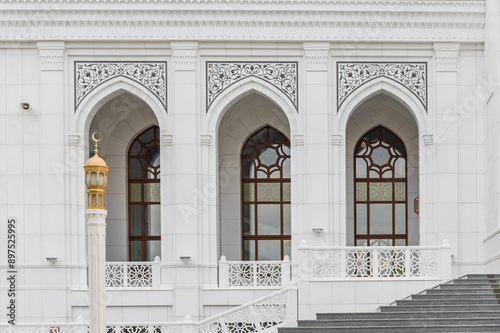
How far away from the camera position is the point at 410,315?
17.6 metres

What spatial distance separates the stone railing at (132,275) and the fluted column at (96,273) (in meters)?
7.05

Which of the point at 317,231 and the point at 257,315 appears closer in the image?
the point at 257,315

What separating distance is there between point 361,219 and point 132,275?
4872mm

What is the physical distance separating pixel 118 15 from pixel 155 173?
3.74 meters

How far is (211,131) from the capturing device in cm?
2180

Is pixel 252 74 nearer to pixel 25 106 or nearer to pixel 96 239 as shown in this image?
pixel 25 106

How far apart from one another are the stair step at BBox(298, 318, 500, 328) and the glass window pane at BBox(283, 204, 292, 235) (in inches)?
240

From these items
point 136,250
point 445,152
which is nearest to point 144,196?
point 136,250

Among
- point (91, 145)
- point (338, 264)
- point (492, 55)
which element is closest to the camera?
point (338, 264)

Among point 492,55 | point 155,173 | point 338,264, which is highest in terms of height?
point 492,55

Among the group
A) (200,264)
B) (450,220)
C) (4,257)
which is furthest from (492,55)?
(4,257)

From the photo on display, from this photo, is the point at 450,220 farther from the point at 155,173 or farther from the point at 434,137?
the point at 155,173

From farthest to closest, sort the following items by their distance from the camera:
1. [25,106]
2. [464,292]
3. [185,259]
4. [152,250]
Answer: [152,250]
[25,106]
[185,259]
[464,292]

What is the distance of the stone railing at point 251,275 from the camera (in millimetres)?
21422
